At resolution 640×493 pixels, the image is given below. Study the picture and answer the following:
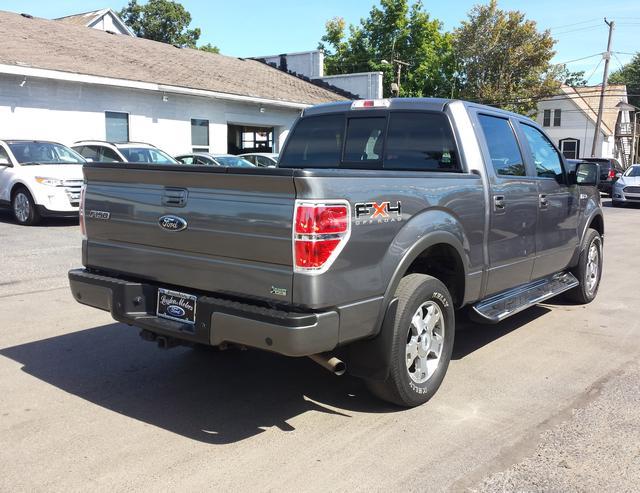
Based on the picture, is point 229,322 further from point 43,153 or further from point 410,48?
point 410,48

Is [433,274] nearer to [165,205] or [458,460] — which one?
[458,460]

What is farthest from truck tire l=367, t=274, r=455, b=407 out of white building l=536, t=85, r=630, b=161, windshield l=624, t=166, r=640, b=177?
white building l=536, t=85, r=630, b=161

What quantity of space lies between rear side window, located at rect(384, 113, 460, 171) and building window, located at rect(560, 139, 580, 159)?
Result: 2148 inches

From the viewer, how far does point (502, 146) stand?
5.46 meters

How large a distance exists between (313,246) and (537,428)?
1.86m

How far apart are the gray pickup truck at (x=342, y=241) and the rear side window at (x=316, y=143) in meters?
0.01

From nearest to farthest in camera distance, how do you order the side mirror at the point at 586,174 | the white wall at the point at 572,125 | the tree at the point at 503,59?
the side mirror at the point at 586,174 → the tree at the point at 503,59 → the white wall at the point at 572,125

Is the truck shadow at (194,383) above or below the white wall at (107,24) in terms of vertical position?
below

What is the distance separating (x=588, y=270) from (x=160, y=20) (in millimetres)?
57993

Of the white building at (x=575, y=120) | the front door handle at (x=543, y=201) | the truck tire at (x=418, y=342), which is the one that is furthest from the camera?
the white building at (x=575, y=120)

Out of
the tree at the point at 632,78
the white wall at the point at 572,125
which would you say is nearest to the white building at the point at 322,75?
the white wall at the point at 572,125

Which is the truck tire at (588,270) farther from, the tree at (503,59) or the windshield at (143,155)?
the tree at (503,59)

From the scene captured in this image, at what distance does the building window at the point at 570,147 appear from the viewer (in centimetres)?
5583

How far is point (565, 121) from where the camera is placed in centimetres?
5606
